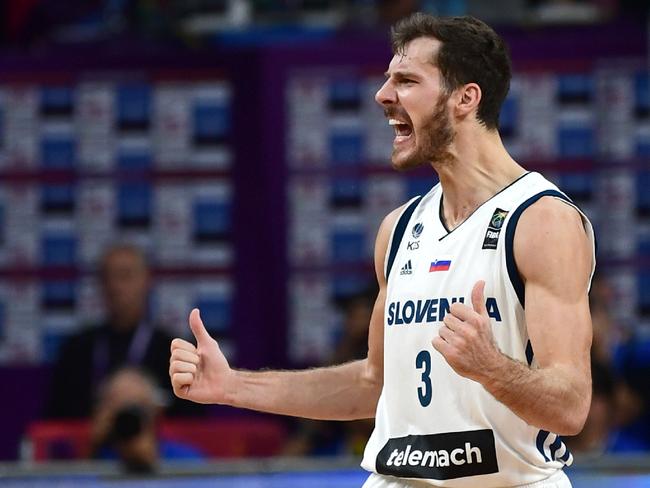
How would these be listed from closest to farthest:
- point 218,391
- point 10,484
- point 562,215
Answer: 1. point 562,215
2. point 218,391
3. point 10,484

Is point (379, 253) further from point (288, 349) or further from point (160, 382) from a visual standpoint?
point (288, 349)

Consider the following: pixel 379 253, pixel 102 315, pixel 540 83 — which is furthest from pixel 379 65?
pixel 379 253

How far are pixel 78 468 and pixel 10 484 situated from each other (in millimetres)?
310

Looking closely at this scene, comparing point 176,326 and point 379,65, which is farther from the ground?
point 379,65

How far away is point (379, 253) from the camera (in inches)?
195

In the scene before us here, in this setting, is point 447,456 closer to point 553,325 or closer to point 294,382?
point 553,325

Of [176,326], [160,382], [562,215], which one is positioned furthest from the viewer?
[176,326]

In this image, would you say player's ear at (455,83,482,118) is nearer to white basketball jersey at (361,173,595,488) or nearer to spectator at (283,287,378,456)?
white basketball jersey at (361,173,595,488)

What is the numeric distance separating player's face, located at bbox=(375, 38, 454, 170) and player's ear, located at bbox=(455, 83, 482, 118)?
0.04m

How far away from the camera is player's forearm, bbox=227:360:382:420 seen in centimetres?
482

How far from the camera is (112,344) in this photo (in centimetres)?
872

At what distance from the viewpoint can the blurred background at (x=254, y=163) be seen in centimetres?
934

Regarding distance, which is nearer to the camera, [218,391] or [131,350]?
[218,391]

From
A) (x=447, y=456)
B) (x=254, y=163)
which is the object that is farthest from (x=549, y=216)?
(x=254, y=163)
